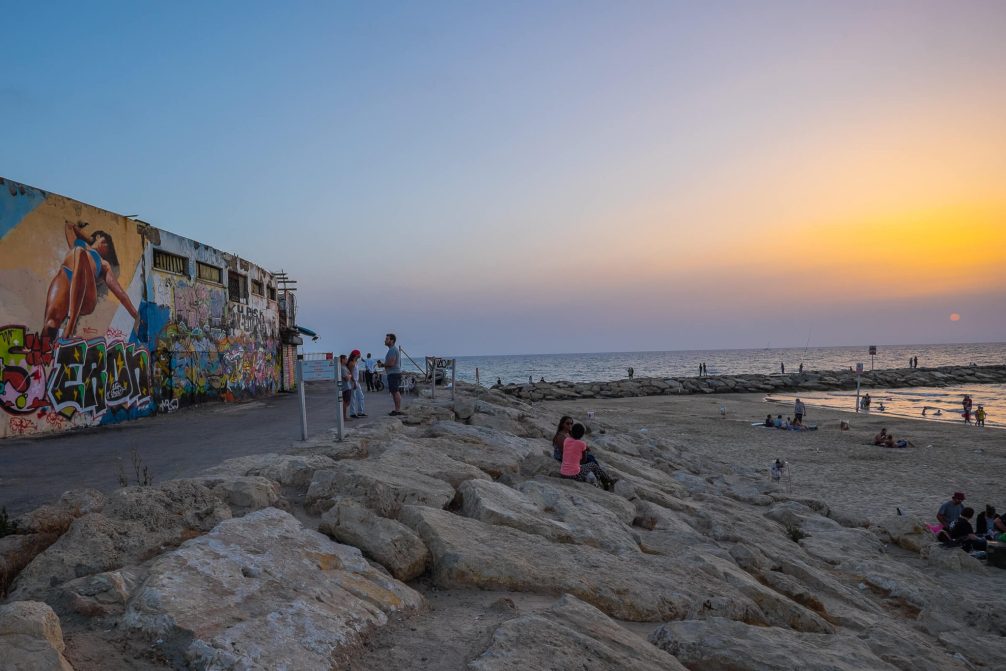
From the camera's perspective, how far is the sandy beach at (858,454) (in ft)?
50.1

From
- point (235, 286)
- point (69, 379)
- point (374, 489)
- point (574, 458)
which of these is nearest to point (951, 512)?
point (574, 458)

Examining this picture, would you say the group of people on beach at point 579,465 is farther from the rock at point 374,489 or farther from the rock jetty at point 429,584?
the rock at point 374,489

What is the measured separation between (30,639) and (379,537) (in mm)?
2357

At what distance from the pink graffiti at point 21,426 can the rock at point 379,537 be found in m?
11.4

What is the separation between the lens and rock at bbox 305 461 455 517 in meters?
5.55

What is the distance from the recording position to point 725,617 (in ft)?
16.2

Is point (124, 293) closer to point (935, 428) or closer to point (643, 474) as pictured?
point (643, 474)

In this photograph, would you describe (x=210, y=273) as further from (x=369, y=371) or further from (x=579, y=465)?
(x=579, y=465)

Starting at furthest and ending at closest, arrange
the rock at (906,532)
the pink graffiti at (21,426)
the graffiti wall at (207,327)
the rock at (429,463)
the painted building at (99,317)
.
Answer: the graffiti wall at (207,327), the painted building at (99,317), the pink graffiti at (21,426), the rock at (906,532), the rock at (429,463)

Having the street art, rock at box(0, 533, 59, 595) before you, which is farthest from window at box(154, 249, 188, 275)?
rock at box(0, 533, 59, 595)

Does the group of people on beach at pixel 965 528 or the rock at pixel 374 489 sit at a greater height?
the rock at pixel 374 489

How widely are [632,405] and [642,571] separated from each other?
36580mm

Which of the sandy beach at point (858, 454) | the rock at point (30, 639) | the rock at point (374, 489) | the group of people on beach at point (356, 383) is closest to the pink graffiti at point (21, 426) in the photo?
the group of people on beach at point (356, 383)

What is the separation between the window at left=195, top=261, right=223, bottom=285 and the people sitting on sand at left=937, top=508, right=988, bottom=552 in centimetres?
2124
